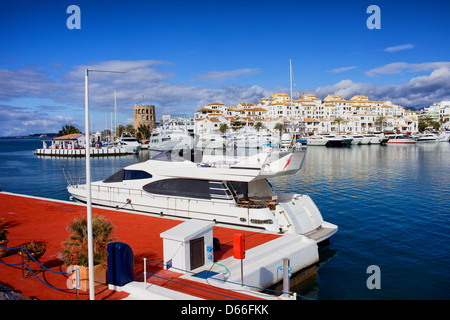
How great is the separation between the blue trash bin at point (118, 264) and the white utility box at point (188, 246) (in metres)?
1.23

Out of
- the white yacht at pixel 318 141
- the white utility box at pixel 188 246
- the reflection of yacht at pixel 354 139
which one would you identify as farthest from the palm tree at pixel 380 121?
the white utility box at pixel 188 246

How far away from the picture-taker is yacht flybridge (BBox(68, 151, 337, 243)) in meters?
14.3

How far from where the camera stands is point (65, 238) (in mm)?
12414

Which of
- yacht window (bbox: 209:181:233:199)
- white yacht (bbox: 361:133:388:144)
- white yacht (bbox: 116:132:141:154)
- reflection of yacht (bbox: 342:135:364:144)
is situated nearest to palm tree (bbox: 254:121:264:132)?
reflection of yacht (bbox: 342:135:364:144)

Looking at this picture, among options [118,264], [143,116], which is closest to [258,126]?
[143,116]

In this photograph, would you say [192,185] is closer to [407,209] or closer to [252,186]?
[252,186]

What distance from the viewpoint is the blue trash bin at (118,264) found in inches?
318

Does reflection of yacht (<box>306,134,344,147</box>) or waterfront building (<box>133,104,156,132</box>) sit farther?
waterfront building (<box>133,104,156,132</box>)

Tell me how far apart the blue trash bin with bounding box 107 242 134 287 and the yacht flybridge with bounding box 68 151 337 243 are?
→ 704 cm

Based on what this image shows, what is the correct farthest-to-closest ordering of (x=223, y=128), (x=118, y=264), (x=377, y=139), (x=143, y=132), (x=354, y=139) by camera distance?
(x=143, y=132) → (x=223, y=128) → (x=377, y=139) → (x=354, y=139) → (x=118, y=264)

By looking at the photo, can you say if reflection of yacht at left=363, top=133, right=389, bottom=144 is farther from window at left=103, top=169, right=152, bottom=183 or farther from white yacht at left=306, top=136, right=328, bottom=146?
window at left=103, top=169, right=152, bottom=183

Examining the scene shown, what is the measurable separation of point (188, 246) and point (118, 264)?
1.88m

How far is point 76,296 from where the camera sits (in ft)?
25.4

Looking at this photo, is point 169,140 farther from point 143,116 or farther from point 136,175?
point 136,175
